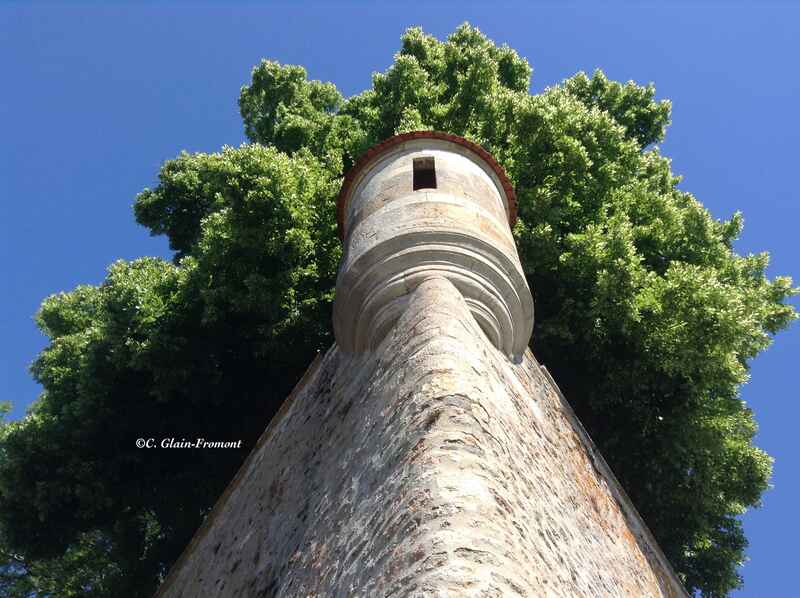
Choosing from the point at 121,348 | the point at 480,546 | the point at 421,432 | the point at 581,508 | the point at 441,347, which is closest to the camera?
the point at 480,546

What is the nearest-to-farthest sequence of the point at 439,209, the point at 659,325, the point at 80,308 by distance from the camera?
the point at 439,209 → the point at 659,325 → the point at 80,308

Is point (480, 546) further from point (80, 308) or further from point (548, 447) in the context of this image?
point (80, 308)

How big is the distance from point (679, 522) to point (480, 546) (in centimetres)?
743

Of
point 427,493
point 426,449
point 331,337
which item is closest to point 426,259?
point 426,449

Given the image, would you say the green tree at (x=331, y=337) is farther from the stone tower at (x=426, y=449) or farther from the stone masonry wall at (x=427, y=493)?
the stone masonry wall at (x=427, y=493)

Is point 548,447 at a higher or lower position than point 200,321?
lower

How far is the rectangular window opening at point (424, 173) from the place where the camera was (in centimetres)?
682

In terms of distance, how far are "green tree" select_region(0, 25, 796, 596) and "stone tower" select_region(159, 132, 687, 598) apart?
7.76 ft

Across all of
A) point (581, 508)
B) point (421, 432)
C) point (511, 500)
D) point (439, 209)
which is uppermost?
point (439, 209)

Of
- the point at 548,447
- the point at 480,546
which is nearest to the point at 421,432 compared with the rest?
the point at 480,546

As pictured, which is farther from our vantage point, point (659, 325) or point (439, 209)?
point (659, 325)

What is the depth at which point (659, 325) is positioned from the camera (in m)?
9.09

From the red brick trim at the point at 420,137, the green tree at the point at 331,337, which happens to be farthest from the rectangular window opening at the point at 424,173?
the green tree at the point at 331,337

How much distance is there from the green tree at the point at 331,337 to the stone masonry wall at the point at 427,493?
256 centimetres
